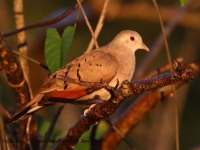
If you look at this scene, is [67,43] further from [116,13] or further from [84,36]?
[84,36]

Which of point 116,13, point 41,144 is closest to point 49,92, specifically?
point 41,144

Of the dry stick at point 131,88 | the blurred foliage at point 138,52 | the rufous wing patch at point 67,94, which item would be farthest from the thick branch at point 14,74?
the blurred foliage at point 138,52

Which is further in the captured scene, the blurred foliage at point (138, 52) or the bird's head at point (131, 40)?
the blurred foliage at point (138, 52)

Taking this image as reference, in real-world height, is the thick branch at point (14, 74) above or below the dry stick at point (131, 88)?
above

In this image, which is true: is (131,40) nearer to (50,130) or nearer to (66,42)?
(66,42)

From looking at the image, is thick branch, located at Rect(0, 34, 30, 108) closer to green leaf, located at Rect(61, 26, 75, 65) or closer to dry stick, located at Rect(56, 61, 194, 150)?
green leaf, located at Rect(61, 26, 75, 65)

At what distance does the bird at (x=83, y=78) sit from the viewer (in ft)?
9.49

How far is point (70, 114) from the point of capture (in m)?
5.09

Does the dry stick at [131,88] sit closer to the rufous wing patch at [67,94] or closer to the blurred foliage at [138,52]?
the rufous wing patch at [67,94]

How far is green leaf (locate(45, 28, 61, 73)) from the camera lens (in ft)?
10.0

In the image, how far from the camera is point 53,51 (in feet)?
10.2

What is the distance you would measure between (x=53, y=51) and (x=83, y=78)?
227 millimetres

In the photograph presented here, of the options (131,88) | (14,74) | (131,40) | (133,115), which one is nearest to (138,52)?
(131,40)

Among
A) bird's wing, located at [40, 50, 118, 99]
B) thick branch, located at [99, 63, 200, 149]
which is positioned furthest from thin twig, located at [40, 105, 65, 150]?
thick branch, located at [99, 63, 200, 149]
